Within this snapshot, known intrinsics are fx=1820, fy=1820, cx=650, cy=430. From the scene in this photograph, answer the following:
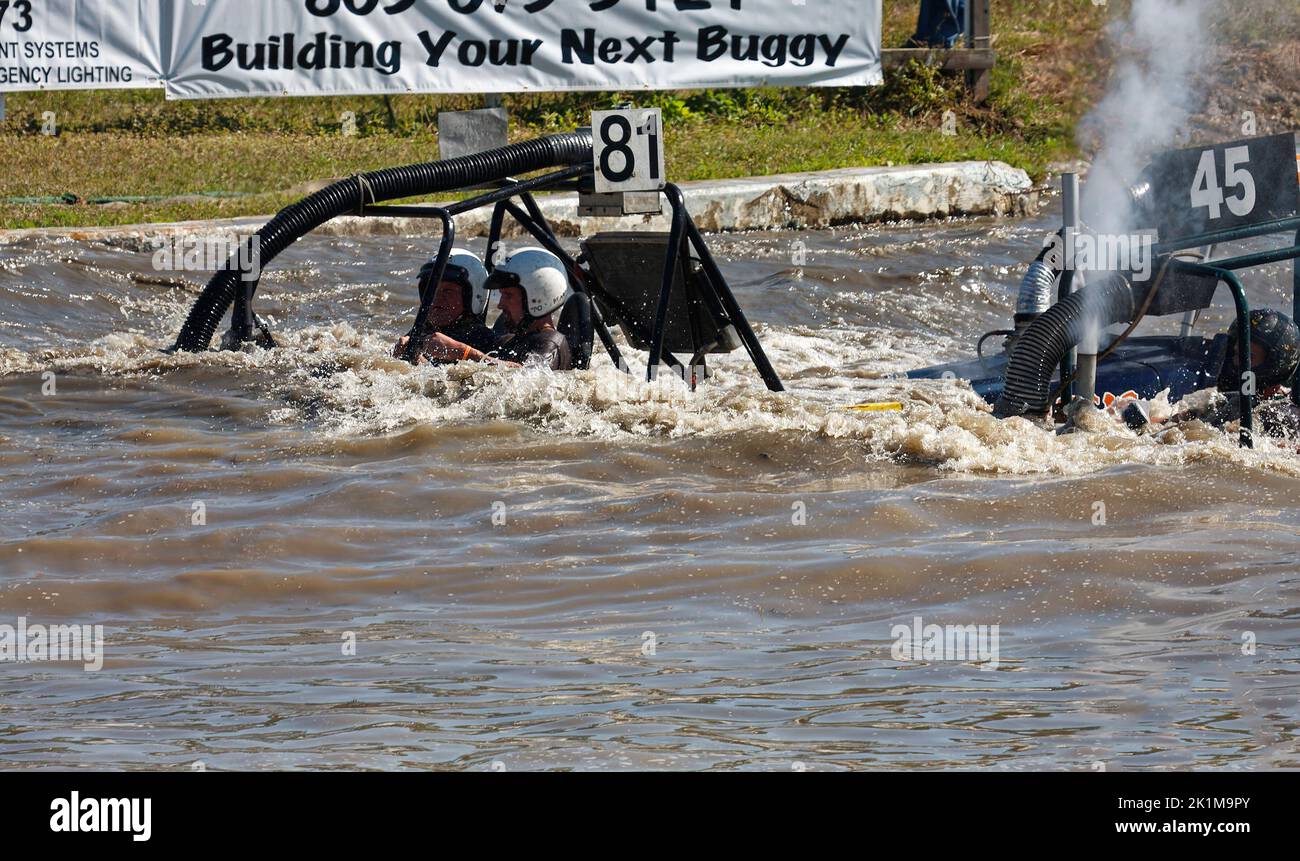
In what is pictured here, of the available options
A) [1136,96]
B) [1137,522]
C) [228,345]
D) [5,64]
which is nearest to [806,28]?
[1136,96]

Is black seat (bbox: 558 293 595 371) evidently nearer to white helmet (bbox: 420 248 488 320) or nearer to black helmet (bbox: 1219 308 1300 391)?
white helmet (bbox: 420 248 488 320)

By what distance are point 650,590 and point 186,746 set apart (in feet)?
7.10

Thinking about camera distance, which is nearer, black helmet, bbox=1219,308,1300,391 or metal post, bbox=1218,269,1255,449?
metal post, bbox=1218,269,1255,449

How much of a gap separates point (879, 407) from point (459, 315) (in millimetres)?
2283

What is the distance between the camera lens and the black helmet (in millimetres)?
8641

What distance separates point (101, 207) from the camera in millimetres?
15461

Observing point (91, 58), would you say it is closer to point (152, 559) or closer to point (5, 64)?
point (5, 64)

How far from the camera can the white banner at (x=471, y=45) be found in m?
16.5

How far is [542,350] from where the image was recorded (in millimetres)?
9477

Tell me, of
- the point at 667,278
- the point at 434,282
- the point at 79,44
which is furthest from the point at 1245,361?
the point at 79,44
